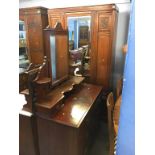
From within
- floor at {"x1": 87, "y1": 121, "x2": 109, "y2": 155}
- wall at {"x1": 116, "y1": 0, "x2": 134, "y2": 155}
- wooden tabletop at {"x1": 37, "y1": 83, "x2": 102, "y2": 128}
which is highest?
wall at {"x1": 116, "y1": 0, "x2": 134, "y2": 155}

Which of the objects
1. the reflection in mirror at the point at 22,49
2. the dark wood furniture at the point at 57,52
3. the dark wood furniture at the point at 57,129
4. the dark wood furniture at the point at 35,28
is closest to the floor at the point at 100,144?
the dark wood furniture at the point at 57,129

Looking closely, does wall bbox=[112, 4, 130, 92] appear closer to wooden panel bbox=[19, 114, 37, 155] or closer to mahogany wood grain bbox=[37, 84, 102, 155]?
mahogany wood grain bbox=[37, 84, 102, 155]

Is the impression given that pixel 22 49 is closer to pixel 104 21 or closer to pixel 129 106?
pixel 104 21

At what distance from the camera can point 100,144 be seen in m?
2.20

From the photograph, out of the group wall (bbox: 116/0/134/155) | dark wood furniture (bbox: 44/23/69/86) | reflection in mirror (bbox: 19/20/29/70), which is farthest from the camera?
reflection in mirror (bbox: 19/20/29/70)

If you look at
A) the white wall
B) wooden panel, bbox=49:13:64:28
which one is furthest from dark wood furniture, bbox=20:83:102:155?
the white wall

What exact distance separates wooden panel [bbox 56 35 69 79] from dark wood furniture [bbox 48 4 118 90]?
584 millimetres

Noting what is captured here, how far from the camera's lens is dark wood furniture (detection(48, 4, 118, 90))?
2137 millimetres

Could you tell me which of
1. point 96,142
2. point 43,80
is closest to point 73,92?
point 43,80

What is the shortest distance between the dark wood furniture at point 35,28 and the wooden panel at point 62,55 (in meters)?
0.69

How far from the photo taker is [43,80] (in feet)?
4.84

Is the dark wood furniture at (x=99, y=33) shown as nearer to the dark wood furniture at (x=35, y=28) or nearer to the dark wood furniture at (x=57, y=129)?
the dark wood furniture at (x=35, y=28)
